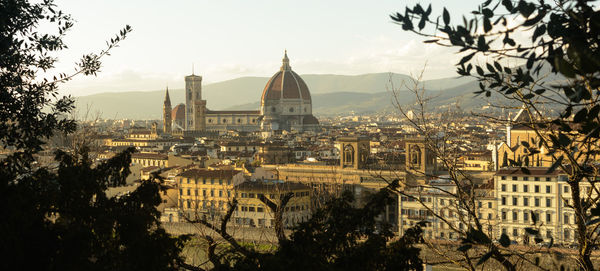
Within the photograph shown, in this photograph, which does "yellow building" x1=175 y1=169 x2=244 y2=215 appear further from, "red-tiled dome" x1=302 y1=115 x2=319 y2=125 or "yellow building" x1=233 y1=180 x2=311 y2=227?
"red-tiled dome" x1=302 y1=115 x2=319 y2=125

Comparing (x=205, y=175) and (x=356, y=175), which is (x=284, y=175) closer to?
(x=356, y=175)

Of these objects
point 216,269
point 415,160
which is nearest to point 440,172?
point 415,160

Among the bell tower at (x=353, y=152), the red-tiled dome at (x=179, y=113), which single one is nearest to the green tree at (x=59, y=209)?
the bell tower at (x=353, y=152)

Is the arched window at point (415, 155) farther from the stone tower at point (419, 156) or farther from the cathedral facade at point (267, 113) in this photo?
the cathedral facade at point (267, 113)

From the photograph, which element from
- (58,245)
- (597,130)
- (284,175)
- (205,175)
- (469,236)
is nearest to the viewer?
(597,130)

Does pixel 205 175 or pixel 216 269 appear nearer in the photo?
pixel 216 269

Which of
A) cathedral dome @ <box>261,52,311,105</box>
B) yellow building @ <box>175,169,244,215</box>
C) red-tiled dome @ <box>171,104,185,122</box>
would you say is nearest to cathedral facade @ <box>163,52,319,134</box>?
cathedral dome @ <box>261,52,311,105</box>

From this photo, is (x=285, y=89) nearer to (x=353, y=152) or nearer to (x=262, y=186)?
(x=353, y=152)
